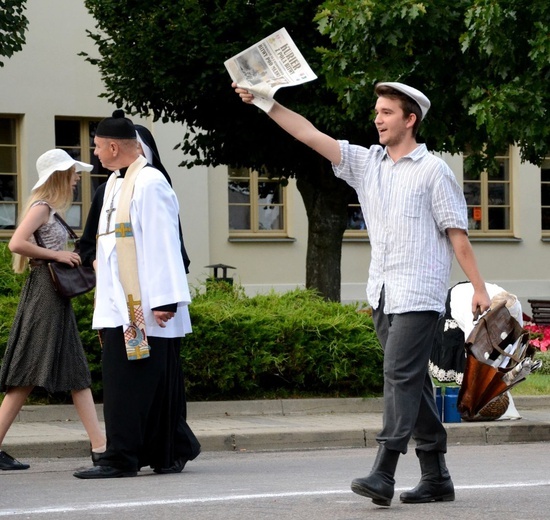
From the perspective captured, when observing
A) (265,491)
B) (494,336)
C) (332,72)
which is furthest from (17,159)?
(265,491)

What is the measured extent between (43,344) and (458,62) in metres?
12.2

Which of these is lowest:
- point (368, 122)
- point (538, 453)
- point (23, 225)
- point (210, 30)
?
point (538, 453)

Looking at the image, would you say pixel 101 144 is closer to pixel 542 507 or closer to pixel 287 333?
pixel 542 507

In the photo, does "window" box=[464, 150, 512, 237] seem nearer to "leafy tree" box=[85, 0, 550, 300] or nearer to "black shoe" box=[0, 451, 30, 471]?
"leafy tree" box=[85, 0, 550, 300]

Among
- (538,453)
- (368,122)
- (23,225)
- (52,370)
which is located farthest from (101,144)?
(368,122)

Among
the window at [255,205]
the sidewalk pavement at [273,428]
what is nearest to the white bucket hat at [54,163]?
the sidewalk pavement at [273,428]

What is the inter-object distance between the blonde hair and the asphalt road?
62.1 inches

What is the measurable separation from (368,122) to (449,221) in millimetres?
14058

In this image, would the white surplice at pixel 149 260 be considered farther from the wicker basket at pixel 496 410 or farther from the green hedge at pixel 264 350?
the wicker basket at pixel 496 410

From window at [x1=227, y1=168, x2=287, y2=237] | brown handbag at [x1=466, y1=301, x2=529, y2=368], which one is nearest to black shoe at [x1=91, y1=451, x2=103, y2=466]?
brown handbag at [x1=466, y1=301, x2=529, y2=368]

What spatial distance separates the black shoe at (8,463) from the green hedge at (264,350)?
2.85 meters

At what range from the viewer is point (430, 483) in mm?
6660

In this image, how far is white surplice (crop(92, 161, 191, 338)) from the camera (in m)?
7.79

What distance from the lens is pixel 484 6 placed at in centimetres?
1722
